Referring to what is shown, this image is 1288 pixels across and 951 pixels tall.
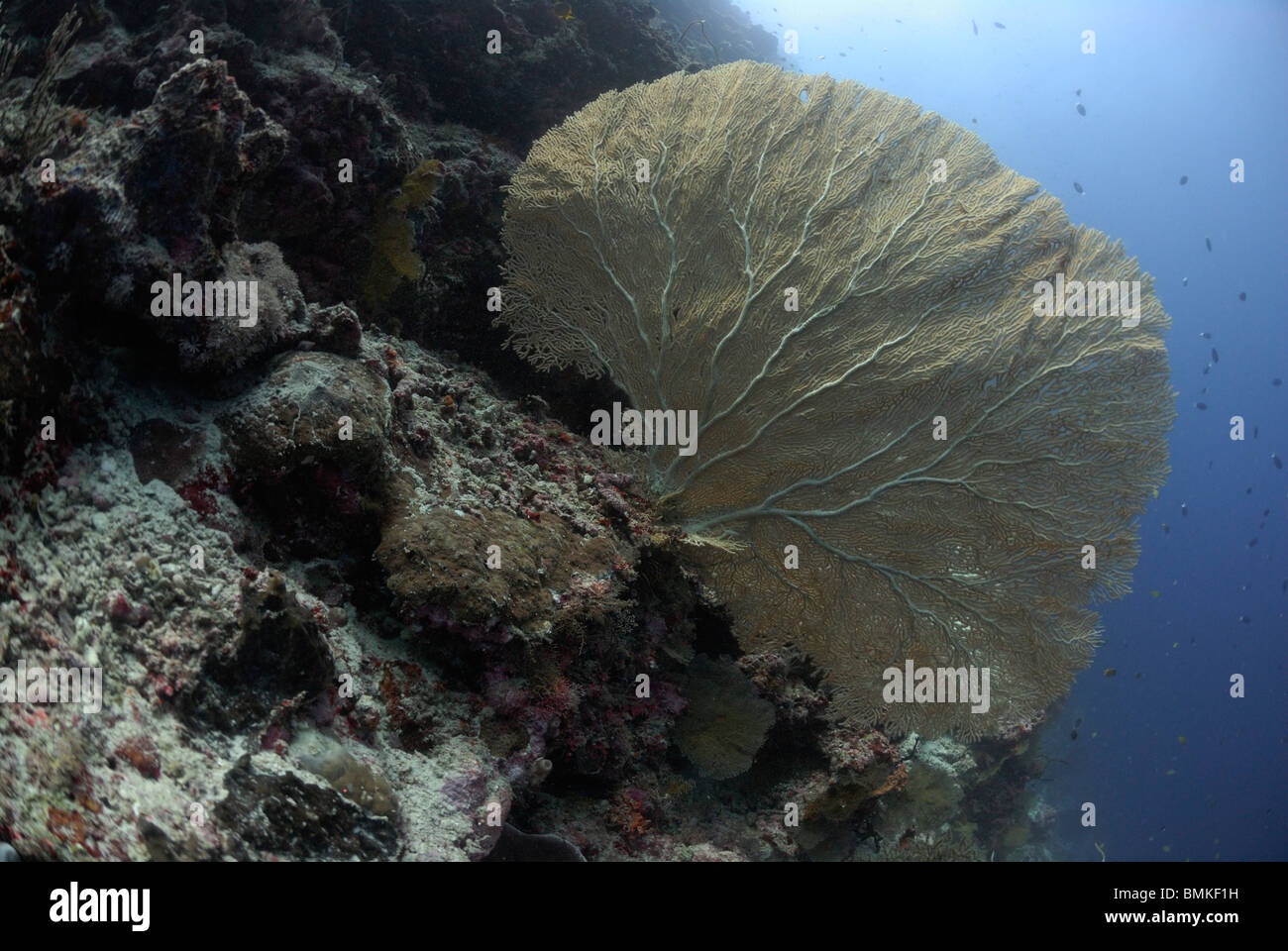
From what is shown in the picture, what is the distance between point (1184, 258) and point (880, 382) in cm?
8438

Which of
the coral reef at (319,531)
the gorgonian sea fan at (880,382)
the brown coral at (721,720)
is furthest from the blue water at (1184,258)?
the coral reef at (319,531)

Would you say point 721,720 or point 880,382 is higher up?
point 880,382

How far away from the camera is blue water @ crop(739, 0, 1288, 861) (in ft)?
153

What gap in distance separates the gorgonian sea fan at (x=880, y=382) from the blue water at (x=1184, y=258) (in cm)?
4648

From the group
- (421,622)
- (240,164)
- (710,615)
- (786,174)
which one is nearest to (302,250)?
(240,164)

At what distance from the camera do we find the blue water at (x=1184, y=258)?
46.7 m

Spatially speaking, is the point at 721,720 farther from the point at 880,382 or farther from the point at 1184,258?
the point at 1184,258

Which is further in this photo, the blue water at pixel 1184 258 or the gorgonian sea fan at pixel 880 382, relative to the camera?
the blue water at pixel 1184 258

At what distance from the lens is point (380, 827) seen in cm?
234

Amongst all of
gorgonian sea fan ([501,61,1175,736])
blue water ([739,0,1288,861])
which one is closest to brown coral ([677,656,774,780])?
gorgonian sea fan ([501,61,1175,736])

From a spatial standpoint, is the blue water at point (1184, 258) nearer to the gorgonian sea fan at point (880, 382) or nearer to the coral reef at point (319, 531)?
the gorgonian sea fan at point (880, 382)

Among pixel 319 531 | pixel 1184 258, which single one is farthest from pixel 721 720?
pixel 1184 258

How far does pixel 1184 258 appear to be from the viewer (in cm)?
6556
